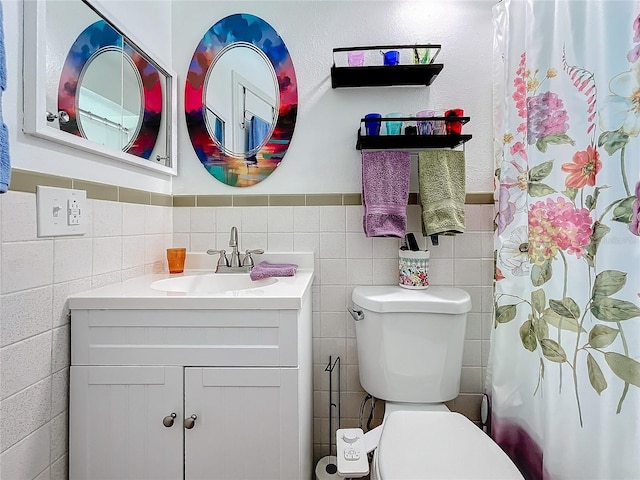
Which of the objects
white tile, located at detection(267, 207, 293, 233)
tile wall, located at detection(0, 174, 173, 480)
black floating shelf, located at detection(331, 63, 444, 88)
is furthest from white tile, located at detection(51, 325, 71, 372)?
black floating shelf, located at detection(331, 63, 444, 88)

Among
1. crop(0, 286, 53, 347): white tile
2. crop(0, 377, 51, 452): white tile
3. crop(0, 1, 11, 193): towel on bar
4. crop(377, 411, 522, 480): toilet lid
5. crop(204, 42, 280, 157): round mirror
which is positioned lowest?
crop(377, 411, 522, 480): toilet lid

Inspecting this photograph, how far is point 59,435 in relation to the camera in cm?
95

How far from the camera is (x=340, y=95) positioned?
152 centimetres

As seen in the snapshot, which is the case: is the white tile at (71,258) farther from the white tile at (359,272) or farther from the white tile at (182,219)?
the white tile at (359,272)

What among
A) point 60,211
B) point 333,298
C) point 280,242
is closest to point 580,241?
point 333,298

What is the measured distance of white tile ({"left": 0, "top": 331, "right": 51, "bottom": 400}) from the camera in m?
0.80

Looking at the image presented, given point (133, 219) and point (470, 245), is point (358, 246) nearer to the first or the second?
point (470, 245)

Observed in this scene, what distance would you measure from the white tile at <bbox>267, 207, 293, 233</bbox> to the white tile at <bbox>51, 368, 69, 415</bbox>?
83 cm

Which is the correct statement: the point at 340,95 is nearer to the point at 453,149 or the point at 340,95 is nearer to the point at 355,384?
the point at 453,149

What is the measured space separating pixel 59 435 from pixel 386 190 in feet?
4.03

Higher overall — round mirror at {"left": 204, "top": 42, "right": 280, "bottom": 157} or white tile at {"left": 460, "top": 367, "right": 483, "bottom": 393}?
round mirror at {"left": 204, "top": 42, "right": 280, "bottom": 157}

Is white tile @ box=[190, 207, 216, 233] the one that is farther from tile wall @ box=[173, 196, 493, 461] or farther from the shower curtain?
the shower curtain

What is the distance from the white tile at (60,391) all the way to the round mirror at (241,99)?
3.18 feet

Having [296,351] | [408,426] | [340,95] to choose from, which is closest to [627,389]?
[408,426]
